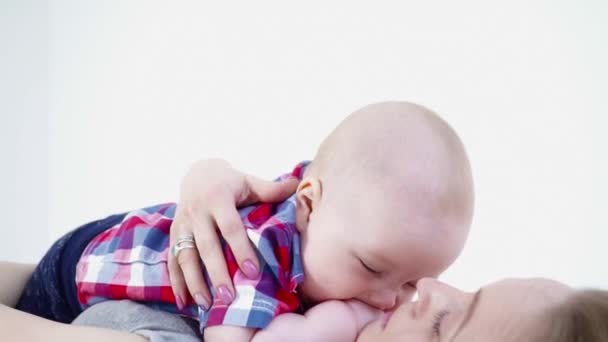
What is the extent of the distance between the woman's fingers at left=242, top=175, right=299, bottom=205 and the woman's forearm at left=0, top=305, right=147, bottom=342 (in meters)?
0.38

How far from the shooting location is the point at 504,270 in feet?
6.14

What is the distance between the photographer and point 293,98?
7.82 ft

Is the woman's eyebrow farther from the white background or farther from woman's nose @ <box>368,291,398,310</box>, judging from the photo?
the white background

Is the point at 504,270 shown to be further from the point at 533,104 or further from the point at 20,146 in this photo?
the point at 20,146

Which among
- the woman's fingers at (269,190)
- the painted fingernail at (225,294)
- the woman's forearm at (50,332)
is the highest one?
the woman's fingers at (269,190)

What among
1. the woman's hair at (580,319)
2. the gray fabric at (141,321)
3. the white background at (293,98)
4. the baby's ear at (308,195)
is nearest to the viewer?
the woman's hair at (580,319)

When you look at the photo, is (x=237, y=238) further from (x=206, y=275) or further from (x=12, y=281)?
(x=12, y=281)

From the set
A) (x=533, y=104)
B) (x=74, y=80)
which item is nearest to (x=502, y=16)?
(x=533, y=104)

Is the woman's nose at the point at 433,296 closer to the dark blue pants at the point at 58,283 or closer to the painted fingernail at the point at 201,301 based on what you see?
the painted fingernail at the point at 201,301

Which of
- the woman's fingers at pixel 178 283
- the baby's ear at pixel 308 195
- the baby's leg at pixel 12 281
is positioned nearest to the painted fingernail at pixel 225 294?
the woman's fingers at pixel 178 283

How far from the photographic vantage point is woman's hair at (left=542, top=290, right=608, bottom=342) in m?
0.71

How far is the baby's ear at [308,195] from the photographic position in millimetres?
1066

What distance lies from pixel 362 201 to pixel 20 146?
199 cm

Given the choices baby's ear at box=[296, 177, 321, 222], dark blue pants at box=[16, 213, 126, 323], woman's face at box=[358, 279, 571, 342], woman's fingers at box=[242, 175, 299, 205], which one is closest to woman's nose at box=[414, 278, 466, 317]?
woman's face at box=[358, 279, 571, 342]
